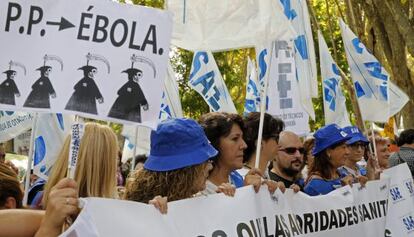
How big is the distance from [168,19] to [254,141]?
6.09 feet

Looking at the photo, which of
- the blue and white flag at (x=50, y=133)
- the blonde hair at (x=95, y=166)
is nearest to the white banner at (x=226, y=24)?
the blonde hair at (x=95, y=166)

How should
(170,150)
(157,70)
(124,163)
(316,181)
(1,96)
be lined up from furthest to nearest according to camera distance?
(124,163)
(316,181)
(170,150)
(157,70)
(1,96)

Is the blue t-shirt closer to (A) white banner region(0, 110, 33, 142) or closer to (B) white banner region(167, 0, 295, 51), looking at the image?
(B) white banner region(167, 0, 295, 51)

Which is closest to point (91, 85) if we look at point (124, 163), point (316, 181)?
point (316, 181)

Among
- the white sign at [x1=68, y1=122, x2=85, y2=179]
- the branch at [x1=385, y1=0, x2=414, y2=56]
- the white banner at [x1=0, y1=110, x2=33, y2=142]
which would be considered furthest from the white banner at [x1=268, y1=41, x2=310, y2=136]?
the branch at [x1=385, y1=0, x2=414, y2=56]

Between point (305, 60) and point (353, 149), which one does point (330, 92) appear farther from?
point (353, 149)

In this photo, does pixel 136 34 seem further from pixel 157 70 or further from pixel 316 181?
pixel 316 181

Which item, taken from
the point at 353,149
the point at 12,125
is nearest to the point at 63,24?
the point at 353,149

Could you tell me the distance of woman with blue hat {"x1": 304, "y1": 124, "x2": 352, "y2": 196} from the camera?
238 inches

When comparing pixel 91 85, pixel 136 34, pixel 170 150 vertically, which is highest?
pixel 136 34

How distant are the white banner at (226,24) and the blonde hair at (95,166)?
155 cm

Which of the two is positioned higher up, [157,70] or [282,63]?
[282,63]

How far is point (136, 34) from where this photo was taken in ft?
12.2

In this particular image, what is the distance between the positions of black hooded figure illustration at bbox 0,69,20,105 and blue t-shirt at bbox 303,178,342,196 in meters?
2.88
